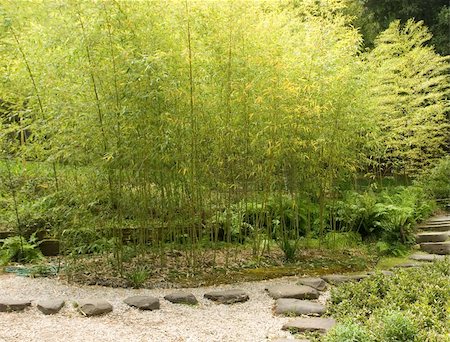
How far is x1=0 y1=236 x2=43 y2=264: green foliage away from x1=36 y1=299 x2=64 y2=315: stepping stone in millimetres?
1394

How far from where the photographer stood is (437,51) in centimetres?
1077

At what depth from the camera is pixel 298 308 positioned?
3482 millimetres

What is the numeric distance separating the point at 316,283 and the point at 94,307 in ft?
5.84

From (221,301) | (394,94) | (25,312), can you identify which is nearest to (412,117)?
(394,94)

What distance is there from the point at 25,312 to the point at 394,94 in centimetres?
698

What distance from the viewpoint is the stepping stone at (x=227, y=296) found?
12.5ft

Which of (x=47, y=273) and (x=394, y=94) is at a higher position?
(x=394, y=94)

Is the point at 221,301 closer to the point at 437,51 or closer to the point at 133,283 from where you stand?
the point at 133,283

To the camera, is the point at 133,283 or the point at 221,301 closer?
the point at 221,301

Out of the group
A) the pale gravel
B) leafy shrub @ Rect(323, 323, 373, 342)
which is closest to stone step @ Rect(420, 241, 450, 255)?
the pale gravel

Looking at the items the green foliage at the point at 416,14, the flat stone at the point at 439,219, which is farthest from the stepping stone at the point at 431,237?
the green foliage at the point at 416,14

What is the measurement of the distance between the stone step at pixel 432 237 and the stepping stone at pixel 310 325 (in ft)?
10.6

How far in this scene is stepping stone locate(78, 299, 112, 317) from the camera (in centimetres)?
342

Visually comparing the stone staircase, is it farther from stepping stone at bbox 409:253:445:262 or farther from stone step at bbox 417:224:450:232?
stepping stone at bbox 409:253:445:262
